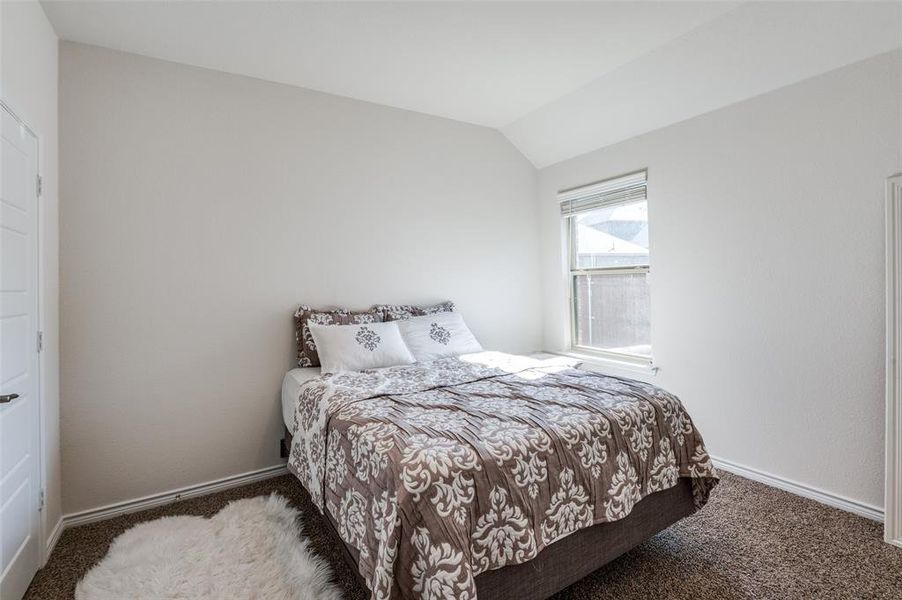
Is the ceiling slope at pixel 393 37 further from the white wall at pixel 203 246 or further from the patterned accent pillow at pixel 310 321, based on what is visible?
the patterned accent pillow at pixel 310 321

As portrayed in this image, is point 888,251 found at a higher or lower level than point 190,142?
lower

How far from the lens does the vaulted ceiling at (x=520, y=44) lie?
216 centimetres

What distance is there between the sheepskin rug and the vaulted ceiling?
265cm

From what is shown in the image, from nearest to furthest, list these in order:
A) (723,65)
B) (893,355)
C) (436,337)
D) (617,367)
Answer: (893,355), (723,65), (436,337), (617,367)

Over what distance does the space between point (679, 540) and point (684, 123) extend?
262 centimetres

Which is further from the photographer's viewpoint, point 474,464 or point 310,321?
point 310,321

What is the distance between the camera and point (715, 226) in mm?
2818

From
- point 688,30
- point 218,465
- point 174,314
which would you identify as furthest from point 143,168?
point 688,30

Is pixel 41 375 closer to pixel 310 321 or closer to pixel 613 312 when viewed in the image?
pixel 310 321

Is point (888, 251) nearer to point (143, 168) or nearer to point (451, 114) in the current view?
point (451, 114)

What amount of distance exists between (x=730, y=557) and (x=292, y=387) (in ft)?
8.04

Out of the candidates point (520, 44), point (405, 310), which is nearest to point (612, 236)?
point (520, 44)

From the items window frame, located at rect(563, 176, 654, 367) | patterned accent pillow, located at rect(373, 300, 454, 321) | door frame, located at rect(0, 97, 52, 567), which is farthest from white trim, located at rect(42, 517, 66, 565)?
window frame, located at rect(563, 176, 654, 367)

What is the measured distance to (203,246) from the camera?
105 inches
